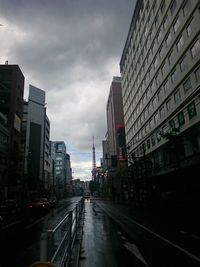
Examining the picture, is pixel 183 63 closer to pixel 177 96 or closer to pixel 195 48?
pixel 195 48

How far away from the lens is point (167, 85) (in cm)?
4091

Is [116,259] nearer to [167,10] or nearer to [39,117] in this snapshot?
[167,10]

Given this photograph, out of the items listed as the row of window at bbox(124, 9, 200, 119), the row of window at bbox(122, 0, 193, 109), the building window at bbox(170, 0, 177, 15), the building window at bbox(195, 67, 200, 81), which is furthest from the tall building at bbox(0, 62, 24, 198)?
the building window at bbox(195, 67, 200, 81)

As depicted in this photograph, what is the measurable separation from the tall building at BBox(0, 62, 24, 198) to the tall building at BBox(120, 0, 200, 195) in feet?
87.6

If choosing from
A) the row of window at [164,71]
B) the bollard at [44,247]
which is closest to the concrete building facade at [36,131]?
the row of window at [164,71]

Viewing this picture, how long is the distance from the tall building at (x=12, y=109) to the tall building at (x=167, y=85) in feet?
87.6

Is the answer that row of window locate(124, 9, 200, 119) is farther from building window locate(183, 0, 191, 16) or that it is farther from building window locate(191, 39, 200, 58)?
building window locate(183, 0, 191, 16)

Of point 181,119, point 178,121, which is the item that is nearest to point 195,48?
point 181,119

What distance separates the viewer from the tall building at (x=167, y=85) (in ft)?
104

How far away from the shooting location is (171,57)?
38656 millimetres

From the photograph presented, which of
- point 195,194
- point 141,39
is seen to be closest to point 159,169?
point 195,194

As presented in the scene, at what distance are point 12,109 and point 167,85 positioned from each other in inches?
1455

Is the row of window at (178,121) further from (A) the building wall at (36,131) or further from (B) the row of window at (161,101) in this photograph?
(A) the building wall at (36,131)

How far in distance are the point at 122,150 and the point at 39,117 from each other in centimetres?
3106
